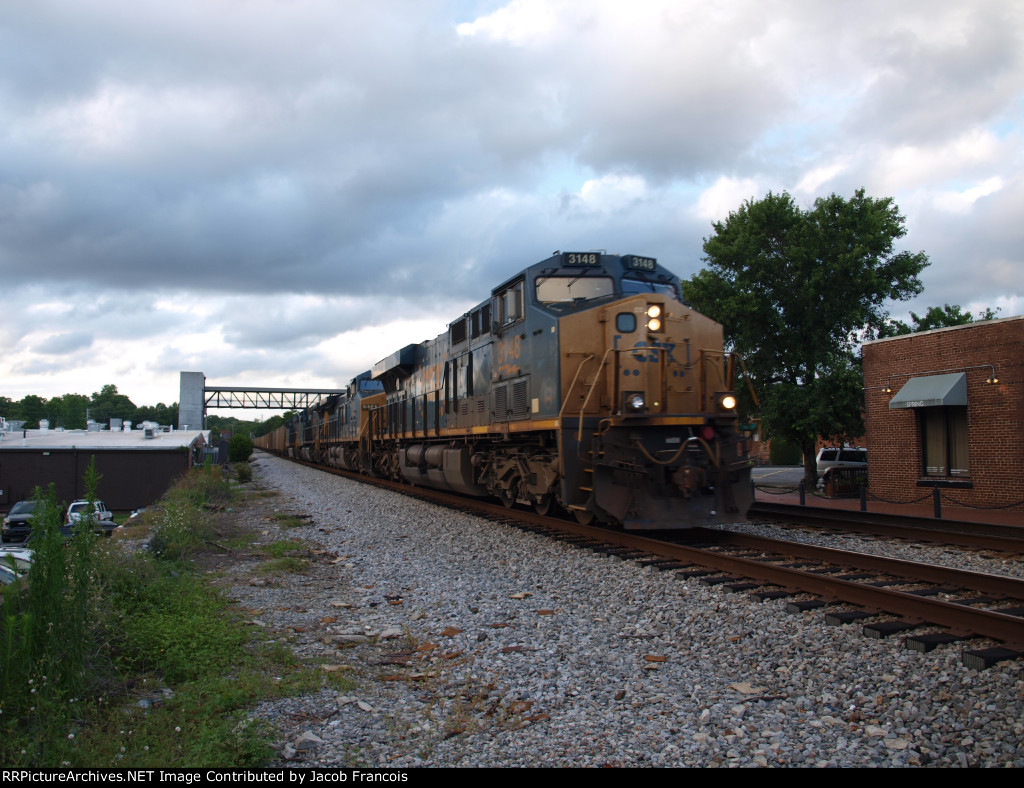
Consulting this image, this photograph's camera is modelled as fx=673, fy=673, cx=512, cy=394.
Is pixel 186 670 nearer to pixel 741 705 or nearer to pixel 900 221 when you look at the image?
pixel 741 705

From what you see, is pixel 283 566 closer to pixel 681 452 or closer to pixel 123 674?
pixel 123 674

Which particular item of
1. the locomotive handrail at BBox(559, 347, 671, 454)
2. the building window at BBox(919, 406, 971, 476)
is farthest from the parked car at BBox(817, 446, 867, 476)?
the locomotive handrail at BBox(559, 347, 671, 454)

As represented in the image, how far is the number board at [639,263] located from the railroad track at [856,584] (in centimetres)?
410

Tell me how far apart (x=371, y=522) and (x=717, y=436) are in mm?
6909

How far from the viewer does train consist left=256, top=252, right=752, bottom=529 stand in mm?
8898

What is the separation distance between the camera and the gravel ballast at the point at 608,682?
142 inches

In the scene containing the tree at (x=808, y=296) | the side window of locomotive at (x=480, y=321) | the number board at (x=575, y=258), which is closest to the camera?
the number board at (x=575, y=258)

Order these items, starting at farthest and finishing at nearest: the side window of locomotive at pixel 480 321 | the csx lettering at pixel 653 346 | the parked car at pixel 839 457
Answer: the parked car at pixel 839 457, the side window of locomotive at pixel 480 321, the csx lettering at pixel 653 346

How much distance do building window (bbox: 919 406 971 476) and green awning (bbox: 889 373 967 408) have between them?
0.70 meters

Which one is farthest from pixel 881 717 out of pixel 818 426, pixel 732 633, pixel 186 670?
pixel 818 426

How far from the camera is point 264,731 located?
12.3 feet

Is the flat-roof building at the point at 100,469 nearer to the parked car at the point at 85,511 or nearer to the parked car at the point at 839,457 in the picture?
the parked car at the point at 85,511

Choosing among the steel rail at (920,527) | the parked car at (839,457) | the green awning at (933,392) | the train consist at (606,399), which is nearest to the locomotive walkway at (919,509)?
the steel rail at (920,527)

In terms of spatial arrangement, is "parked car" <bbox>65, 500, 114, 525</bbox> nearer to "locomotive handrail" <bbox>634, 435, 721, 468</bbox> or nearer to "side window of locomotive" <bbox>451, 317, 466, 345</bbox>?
"locomotive handrail" <bbox>634, 435, 721, 468</bbox>
